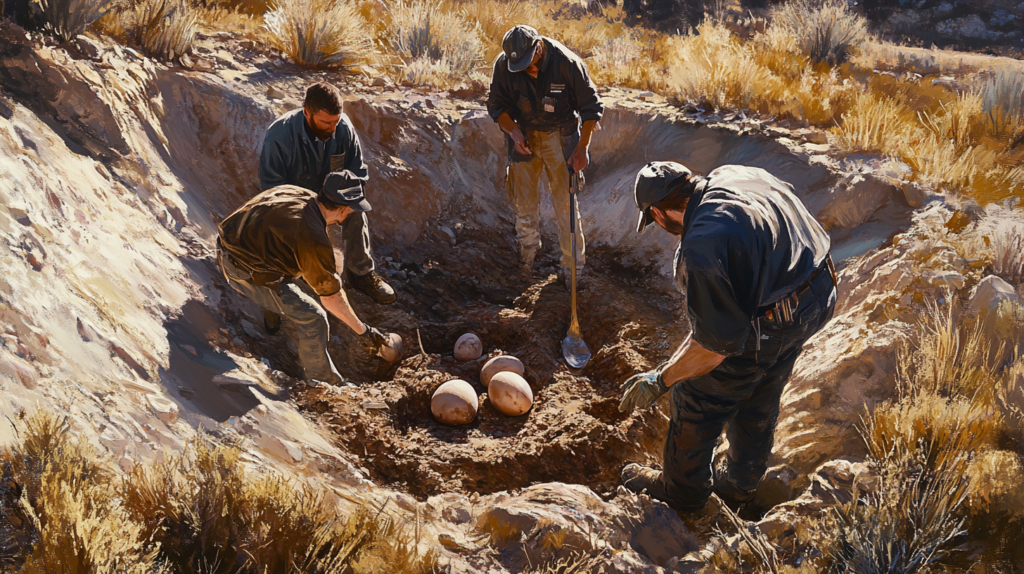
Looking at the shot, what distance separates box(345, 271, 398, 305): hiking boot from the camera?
5.08 metres

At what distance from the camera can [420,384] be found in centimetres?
430

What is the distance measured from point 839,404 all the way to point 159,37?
669 centimetres

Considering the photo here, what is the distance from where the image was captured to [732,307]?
2229 mm

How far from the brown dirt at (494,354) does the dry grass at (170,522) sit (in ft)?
3.69

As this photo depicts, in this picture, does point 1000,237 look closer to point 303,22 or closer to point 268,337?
point 268,337

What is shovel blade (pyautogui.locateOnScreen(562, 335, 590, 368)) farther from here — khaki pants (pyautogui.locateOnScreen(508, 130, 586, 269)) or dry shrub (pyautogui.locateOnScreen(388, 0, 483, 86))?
dry shrub (pyautogui.locateOnScreen(388, 0, 483, 86))

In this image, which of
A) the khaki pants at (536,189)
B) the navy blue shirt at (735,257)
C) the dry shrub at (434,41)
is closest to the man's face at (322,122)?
the khaki pants at (536,189)

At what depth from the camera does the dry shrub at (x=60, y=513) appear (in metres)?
1.84

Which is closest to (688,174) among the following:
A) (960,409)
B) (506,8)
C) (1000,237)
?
(960,409)

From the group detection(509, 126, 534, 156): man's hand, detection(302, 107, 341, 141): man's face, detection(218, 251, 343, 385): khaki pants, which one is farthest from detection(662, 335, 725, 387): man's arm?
detection(509, 126, 534, 156): man's hand

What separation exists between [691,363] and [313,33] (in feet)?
21.6

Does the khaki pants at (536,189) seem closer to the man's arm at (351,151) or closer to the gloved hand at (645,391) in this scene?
the man's arm at (351,151)

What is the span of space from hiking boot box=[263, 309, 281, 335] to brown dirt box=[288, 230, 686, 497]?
0.52 metres

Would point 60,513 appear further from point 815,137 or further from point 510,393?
point 815,137
